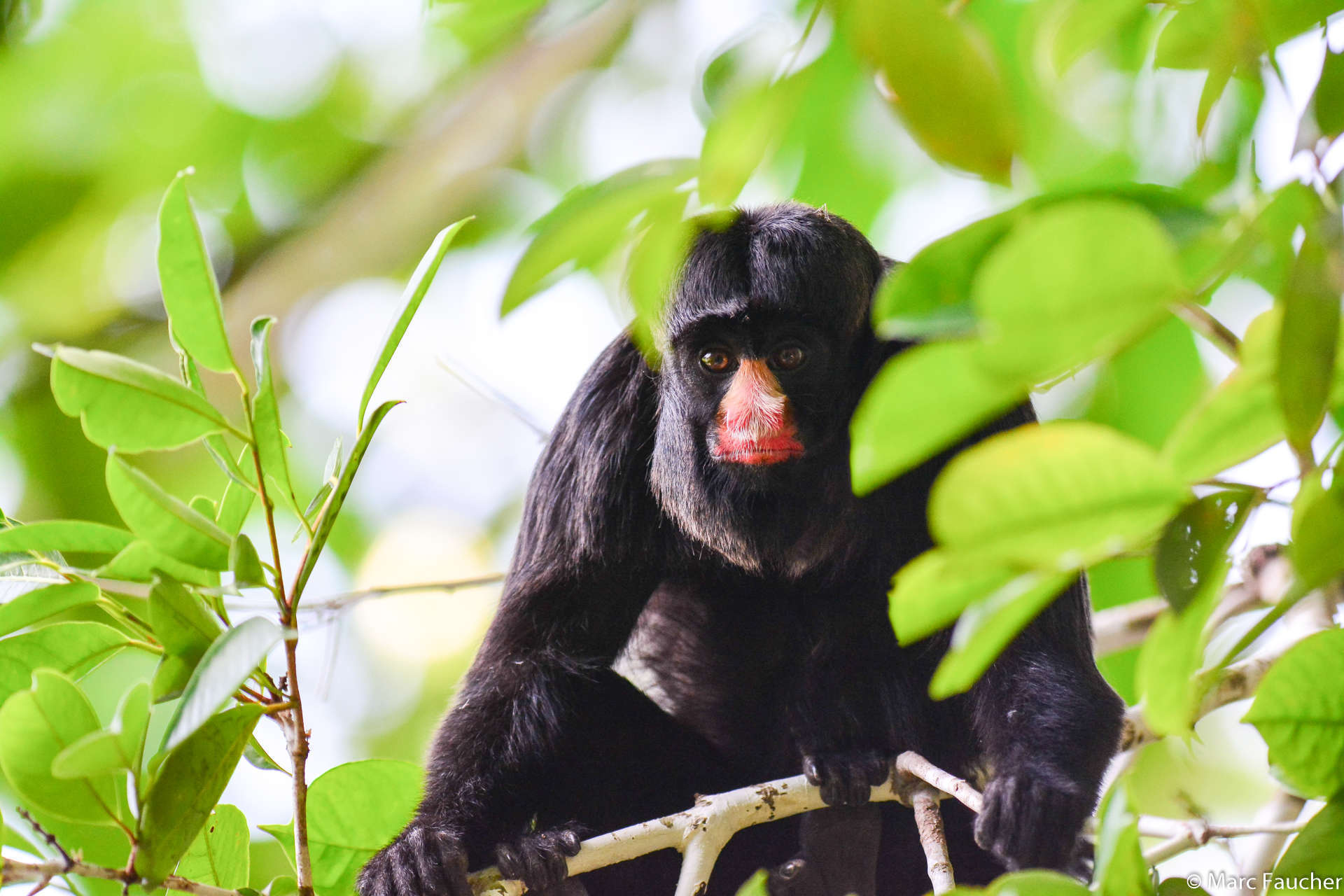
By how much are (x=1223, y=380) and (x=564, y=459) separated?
93.1 inches

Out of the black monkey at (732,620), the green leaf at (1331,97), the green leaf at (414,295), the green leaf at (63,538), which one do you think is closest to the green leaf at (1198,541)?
the green leaf at (1331,97)

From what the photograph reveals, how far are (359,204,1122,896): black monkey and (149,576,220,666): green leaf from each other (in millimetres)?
1087

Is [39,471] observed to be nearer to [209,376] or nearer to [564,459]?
[209,376]

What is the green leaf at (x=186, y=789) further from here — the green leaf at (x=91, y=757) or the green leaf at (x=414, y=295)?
the green leaf at (x=414, y=295)

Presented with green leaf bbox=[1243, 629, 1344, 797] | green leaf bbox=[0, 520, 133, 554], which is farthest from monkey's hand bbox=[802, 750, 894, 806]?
green leaf bbox=[0, 520, 133, 554]

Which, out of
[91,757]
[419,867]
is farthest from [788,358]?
[91,757]

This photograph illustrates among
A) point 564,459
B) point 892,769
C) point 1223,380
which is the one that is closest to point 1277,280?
point 1223,380

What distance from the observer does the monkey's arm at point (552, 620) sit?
263 cm

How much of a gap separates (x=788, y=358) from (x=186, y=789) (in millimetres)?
1740

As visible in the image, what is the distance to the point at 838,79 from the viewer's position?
4.47 ft

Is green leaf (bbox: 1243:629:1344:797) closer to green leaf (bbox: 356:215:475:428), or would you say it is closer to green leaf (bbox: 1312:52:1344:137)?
green leaf (bbox: 1312:52:1344:137)

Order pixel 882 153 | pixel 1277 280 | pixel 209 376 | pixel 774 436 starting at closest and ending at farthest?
pixel 1277 280, pixel 774 436, pixel 882 153, pixel 209 376

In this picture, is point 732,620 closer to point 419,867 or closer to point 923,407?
point 419,867

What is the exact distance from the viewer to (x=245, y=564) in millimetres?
1385
